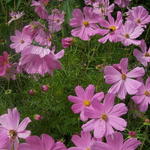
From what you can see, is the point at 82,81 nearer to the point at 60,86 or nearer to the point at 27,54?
the point at 60,86

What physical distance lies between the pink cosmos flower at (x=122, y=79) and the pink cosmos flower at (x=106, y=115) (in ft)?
0.41

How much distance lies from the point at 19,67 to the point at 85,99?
0.76 ft

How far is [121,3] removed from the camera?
194cm

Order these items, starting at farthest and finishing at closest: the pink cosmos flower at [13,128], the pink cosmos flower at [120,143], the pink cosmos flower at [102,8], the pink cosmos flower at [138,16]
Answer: the pink cosmos flower at [102,8]
the pink cosmos flower at [138,16]
the pink cosmos flower at [13,128]
the pink cosmos flower at [120,143]

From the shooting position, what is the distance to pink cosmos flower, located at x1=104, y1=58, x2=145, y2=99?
3.88ft

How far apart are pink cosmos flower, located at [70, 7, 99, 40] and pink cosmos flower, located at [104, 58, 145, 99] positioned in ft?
1.21

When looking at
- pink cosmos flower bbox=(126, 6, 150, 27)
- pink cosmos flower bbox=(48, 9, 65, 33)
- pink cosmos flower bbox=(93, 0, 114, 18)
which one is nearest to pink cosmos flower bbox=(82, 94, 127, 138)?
pink cosmos flower bbox=(126, 6, 150, 27)

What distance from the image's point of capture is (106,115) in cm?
106

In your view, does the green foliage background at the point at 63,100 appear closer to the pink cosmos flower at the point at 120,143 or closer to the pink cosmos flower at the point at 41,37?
the pink cosmos flower at the point at 41,37

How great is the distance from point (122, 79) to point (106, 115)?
20 centimetres

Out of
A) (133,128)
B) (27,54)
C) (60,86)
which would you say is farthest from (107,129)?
(60,86)

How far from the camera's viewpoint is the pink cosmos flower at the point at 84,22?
61.3 inches

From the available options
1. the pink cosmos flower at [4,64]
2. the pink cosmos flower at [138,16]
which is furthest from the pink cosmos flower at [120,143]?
the pink cosmos flower at [138,16]

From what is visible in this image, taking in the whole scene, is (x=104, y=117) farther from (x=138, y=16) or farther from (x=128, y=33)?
(x=138, y=16)
